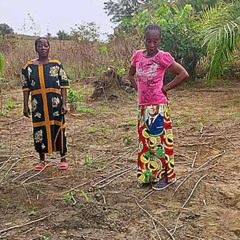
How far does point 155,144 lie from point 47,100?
3.81 feet

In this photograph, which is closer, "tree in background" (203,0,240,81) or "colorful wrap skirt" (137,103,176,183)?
"colorful wrap skirt" (137,103,176,183)

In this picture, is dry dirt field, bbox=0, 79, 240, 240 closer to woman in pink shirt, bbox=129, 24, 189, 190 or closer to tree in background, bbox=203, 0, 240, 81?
woman in pink shirt, bbox=129, 24, 189, 190

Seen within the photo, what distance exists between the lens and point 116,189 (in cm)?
407

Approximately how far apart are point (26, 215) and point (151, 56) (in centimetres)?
162

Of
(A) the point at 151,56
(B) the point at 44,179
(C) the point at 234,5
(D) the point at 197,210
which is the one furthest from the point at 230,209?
(C) the point at 234,5

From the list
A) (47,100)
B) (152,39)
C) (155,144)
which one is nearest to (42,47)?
(47,100)

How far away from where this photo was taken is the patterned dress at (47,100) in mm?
4359

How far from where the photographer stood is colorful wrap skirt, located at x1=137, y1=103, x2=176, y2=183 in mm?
3896

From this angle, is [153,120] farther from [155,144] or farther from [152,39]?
[152,39]

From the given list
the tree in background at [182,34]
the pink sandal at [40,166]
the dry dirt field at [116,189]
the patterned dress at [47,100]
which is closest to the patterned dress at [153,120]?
the dry dirt field at [116,189]

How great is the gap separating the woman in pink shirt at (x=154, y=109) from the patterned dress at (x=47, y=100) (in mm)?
794

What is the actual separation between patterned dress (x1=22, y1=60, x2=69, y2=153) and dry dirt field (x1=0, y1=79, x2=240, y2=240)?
1.09 ft

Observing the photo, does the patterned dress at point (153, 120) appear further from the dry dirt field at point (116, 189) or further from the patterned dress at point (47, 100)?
the patterned dress at point (47, 100)

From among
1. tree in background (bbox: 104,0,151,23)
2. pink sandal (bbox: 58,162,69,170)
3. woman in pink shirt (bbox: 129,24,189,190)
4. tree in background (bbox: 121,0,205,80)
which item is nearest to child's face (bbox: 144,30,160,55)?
woman in pink shirt (bbox: 129,24,189,190)
